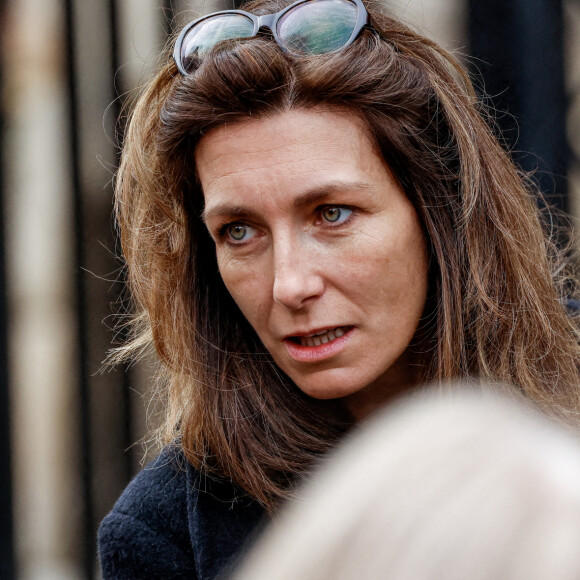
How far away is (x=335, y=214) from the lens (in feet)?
6.48

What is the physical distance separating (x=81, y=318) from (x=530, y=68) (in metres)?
1.84

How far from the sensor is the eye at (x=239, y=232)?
2055 millimetres

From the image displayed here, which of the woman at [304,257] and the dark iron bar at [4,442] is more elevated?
the woman at [304,257]

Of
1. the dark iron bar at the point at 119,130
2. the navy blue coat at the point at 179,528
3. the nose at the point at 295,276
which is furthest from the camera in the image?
the dark iron bar at the point at 119,130

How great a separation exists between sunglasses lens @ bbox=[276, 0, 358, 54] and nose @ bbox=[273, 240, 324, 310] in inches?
17.3

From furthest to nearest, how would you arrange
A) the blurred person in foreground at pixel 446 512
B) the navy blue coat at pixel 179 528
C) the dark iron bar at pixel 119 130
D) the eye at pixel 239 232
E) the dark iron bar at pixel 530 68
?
the dark iron bar at pixel 119 130, the dark iron bar at pixel 530 68, the navy blue coat at pixel 179 528, the eye at pixel 239 232, the blurred person in foreground at pixel 446 512

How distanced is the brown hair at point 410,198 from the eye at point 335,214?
162 millimetres

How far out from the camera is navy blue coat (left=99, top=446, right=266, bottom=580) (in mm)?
2193

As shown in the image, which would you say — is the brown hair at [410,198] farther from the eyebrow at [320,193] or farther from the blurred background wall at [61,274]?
the blurred background wall at [61,274]

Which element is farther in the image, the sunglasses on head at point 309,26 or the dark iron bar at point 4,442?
the dark iron bar at point 4,442

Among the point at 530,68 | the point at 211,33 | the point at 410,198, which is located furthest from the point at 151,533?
the point at 530,68

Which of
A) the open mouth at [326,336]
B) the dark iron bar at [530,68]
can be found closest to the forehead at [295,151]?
the open mouth at [326,336]

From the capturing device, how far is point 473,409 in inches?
30.9

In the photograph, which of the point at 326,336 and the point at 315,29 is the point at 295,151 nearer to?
the point at 315,29
